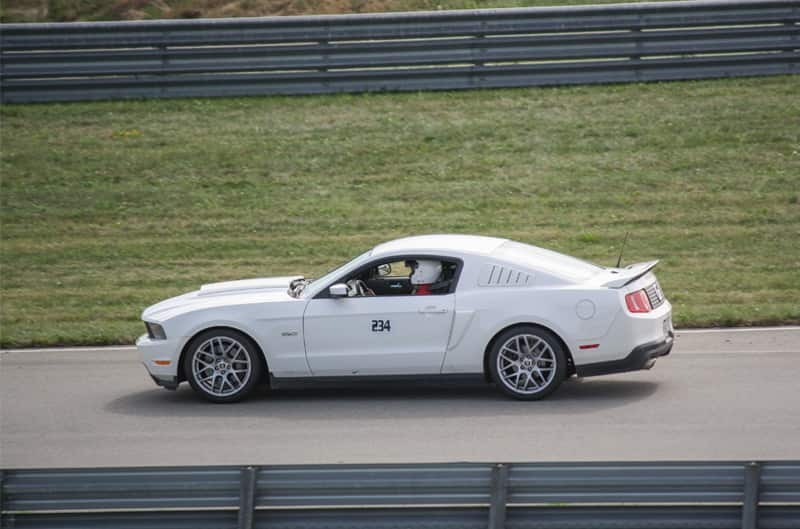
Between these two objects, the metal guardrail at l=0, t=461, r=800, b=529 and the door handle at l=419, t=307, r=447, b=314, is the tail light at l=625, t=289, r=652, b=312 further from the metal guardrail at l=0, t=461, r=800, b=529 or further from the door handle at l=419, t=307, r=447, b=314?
the metal guardrail at l=0, t=461, r=800, b=529

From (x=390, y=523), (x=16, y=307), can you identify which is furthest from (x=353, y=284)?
(x=16, y=307)

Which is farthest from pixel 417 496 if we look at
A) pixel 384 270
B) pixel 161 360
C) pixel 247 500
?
pixel 384 270

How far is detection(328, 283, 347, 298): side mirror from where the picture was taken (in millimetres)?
10125

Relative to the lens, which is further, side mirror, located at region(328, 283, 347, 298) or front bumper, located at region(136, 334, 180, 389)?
front bumper, located at region(136, 334, 180, 389)

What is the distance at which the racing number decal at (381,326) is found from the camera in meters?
10.0

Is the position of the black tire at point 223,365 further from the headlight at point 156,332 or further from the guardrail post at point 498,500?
the guardrail post at point 498,500

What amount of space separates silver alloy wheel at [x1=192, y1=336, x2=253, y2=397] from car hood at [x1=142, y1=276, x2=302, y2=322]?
366 mm

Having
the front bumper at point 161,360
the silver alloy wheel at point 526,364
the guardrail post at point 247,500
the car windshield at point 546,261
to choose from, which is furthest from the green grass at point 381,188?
the guardrail post at point 247,500

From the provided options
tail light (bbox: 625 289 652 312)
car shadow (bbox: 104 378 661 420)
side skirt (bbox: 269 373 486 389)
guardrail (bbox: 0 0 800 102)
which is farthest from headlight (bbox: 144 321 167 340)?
guardrail (bbox: 0 0 800 102)

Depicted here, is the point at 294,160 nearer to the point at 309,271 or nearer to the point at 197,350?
the point at 309,271

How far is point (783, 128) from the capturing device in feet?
59.9

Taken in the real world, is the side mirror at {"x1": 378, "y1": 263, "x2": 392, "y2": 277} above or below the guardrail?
below

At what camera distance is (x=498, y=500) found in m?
6.03

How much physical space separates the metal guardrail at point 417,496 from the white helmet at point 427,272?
4.23 meters
